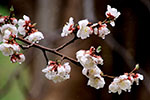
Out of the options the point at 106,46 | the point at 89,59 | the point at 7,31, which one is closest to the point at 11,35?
the point at 7,31

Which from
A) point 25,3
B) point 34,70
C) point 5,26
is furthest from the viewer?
point 25,3

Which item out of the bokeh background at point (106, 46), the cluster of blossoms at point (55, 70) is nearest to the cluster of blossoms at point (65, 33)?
the cluster of blossoms at point (55, 70)

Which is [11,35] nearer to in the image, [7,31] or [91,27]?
[7,31]

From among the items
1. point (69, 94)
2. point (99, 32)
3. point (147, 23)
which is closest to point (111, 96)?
point (69, 94)

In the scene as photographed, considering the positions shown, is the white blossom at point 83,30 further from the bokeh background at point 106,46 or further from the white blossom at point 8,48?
the bokeh background at point 106,46

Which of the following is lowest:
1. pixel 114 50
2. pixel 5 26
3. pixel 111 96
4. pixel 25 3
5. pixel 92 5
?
pixel 5 26

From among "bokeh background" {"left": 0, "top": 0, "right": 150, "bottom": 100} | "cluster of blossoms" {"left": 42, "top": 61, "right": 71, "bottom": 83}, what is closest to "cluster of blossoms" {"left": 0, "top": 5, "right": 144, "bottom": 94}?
"cluster of blossoms" {"left": 42, "top": 61, "right": 71, "bottom": 83}

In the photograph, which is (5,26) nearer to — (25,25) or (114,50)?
(25,25)

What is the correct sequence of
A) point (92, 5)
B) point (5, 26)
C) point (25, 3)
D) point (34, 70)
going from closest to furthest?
point (5, 26) → point (92, 5) → point (34, 70) → point (25, 3)

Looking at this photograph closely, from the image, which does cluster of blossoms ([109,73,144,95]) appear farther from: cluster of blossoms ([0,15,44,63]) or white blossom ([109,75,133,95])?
cluster of blossoms ([0,15,44,63])
